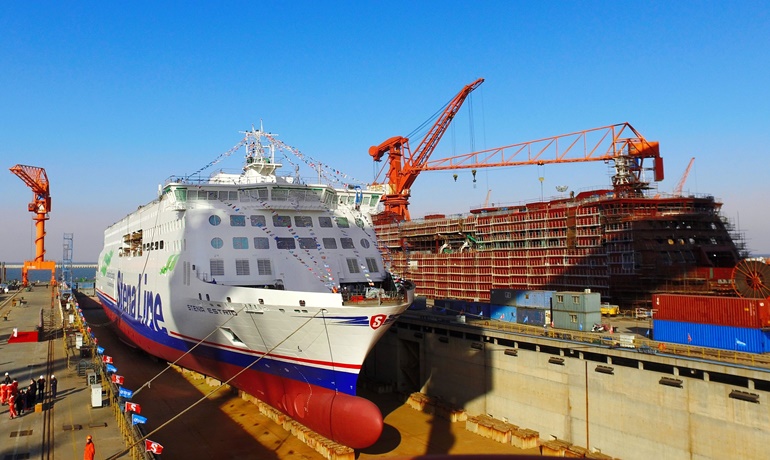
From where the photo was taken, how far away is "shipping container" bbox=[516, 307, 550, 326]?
3431cm

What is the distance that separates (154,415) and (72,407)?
7.37m

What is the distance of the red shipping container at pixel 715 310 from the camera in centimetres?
2422

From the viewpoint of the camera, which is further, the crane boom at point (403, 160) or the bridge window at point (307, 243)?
the crane boom at point (403, 160)

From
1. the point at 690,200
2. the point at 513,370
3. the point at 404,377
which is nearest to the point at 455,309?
the point at 404,377

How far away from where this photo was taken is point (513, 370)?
2983 centimetres

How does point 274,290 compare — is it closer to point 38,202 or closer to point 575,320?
point 575,320

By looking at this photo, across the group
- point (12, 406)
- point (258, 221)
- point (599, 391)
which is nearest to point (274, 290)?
point (258, 221)

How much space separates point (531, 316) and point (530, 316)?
8cm

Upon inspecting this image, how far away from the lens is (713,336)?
2548 cm

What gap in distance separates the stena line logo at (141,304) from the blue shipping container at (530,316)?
21.2 metres

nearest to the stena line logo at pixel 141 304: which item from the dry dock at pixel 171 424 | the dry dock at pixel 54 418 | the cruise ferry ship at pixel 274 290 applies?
the cruise ferry ship at pixel 274 290

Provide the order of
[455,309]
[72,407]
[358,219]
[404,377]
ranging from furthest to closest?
1. [455,309]
2. [404,377]
3. [358,219]
4. [72,407]

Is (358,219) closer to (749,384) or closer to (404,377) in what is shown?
(404,377)

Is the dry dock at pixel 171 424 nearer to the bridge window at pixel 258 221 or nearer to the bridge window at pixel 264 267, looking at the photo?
the bridge window at pixel 264 267
